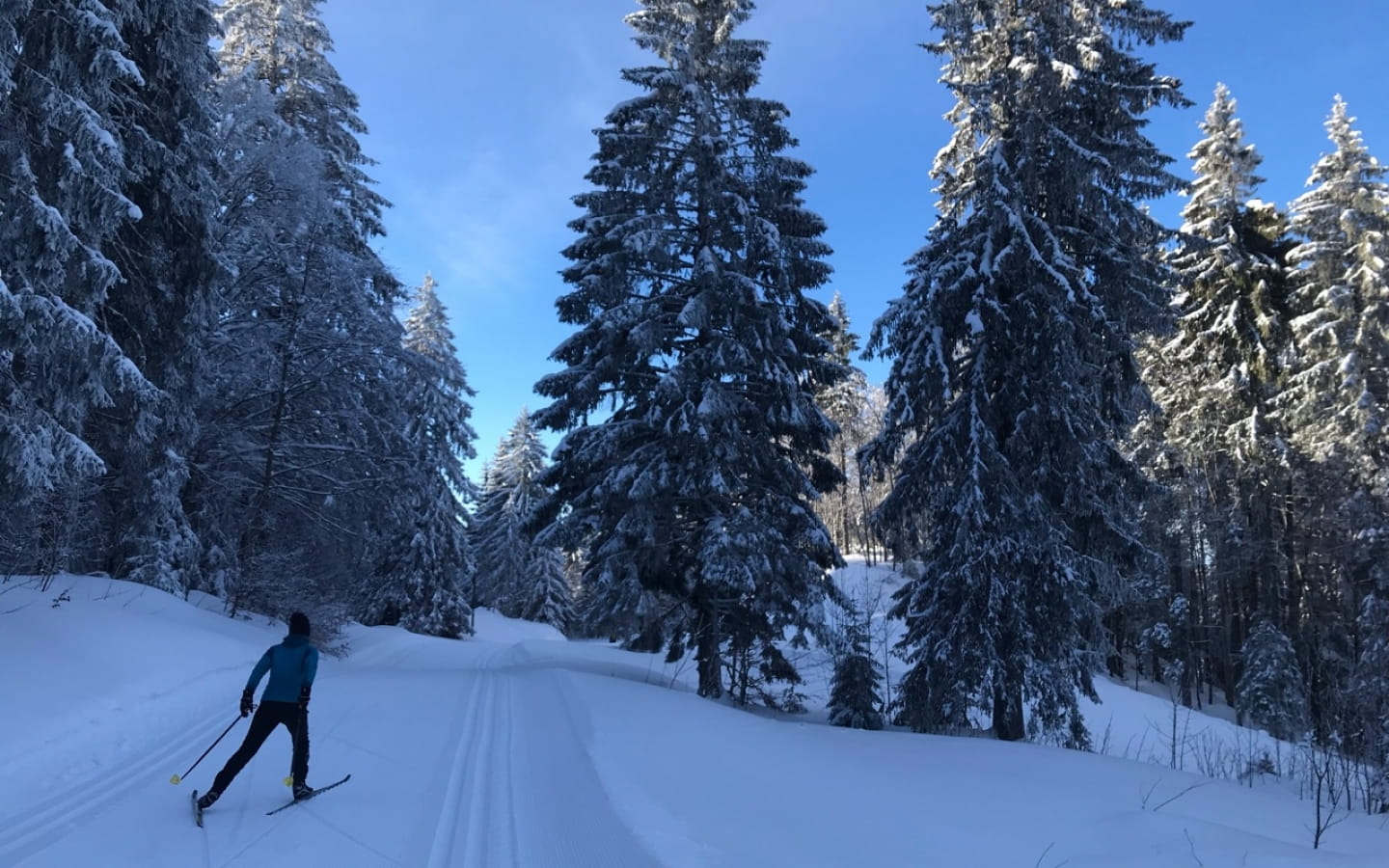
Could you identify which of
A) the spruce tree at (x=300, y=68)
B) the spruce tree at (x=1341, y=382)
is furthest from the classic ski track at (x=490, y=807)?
the spruce tree at (x=1341, y=382)

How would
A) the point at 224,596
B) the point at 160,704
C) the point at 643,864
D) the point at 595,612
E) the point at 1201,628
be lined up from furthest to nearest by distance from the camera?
the point at 1201,628
the point at 224,596
the point at 595,612
the point at 160,704
the point at 643,864

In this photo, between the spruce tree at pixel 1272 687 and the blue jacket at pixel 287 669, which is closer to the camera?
the blue jacket at pixel 287 669

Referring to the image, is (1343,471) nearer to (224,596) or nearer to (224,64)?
(224,596)

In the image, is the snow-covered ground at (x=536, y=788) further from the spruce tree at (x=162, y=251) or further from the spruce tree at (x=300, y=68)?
the spruce tree at (x=300, y=68)

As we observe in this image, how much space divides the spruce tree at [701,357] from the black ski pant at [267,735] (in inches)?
275

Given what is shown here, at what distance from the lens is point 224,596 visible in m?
17.0

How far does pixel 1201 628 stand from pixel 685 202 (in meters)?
29.6

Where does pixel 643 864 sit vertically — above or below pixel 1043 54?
below

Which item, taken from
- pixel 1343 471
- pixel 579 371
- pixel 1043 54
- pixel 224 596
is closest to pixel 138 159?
pixel 579 371

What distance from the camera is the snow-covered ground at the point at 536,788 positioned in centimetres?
472

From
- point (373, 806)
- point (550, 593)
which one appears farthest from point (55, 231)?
point (550, 593)

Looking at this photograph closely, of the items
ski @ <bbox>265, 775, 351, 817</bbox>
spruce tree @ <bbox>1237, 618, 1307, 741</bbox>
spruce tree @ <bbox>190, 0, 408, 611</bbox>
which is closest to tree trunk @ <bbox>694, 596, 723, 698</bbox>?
ski @ <bbox>265, 775, 351, 817</bbox>

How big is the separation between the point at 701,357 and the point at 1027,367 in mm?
5420

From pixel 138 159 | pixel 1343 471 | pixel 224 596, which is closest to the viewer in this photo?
pixel 138 159
